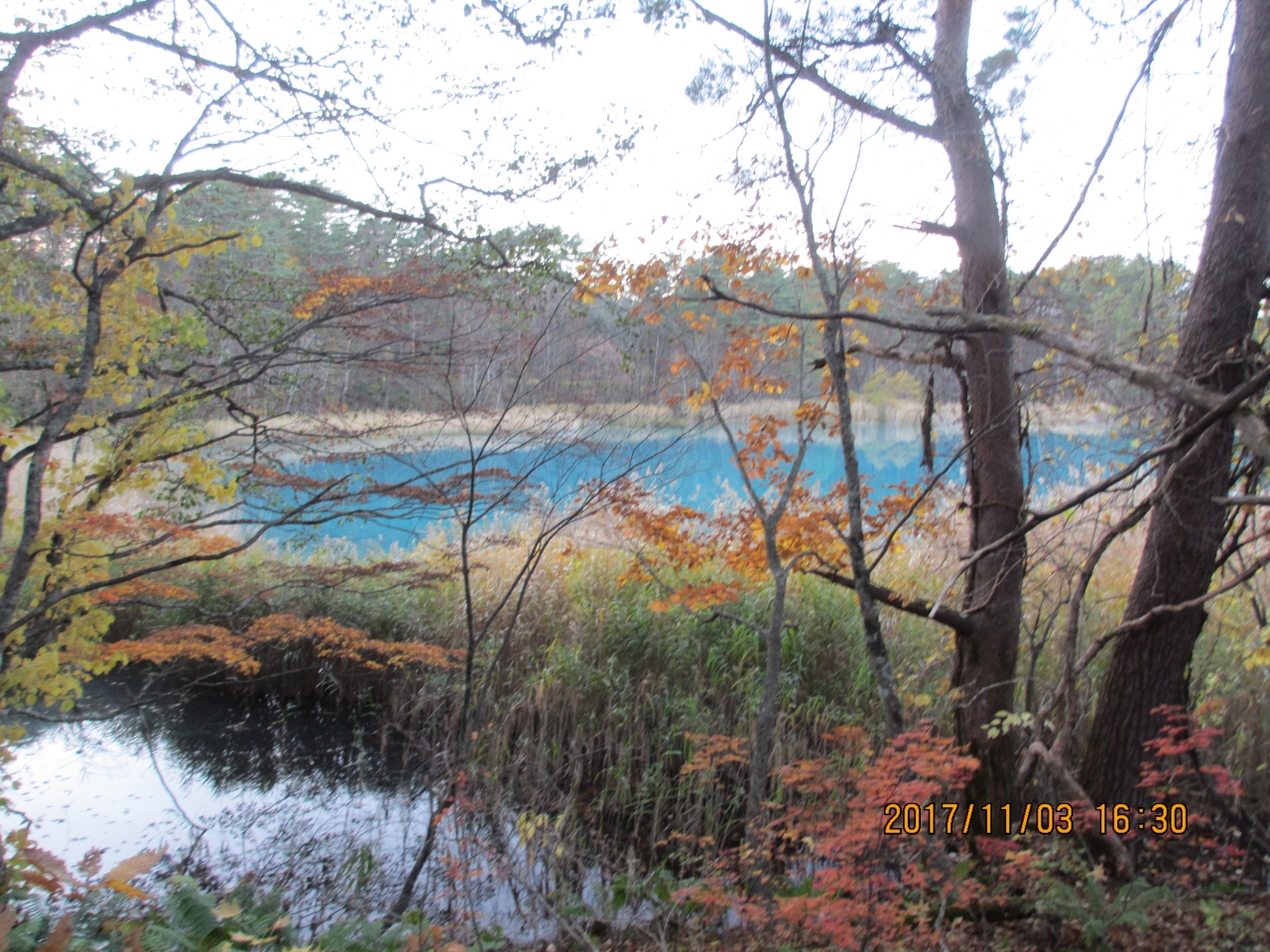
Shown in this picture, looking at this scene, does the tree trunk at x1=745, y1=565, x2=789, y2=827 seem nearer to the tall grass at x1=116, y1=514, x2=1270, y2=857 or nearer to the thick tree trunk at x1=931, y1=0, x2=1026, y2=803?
the tall grass at x1=116, y1=514, x2=1270, y2=857

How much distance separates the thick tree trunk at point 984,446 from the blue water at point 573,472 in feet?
0.85

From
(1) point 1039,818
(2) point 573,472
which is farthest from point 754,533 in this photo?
(2) point 573,472

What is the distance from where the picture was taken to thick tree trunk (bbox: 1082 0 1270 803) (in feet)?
11.3

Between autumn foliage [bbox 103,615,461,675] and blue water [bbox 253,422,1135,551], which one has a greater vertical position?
blue water [bbox 253,422,1135,551]

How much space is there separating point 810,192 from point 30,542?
11.5 feet

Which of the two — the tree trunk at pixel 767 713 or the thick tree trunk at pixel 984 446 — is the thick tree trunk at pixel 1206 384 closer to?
the thick tree trunk at pixel 984 446

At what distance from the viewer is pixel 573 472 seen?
330 inches

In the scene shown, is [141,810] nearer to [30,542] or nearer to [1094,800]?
[30,542]

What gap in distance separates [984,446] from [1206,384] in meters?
1.07

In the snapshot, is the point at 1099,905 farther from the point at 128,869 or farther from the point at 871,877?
the point at 128,869

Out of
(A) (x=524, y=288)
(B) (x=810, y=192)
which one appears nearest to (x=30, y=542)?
(A) (x=524, y=288)

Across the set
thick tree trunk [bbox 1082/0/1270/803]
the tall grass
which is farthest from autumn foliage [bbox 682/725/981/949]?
thick tree trunk [bbox 1082/0/1270/803]

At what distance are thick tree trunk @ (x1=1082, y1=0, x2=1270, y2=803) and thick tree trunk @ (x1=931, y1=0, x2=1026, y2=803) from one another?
581 millimetres

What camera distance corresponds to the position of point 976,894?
3.54 meters
